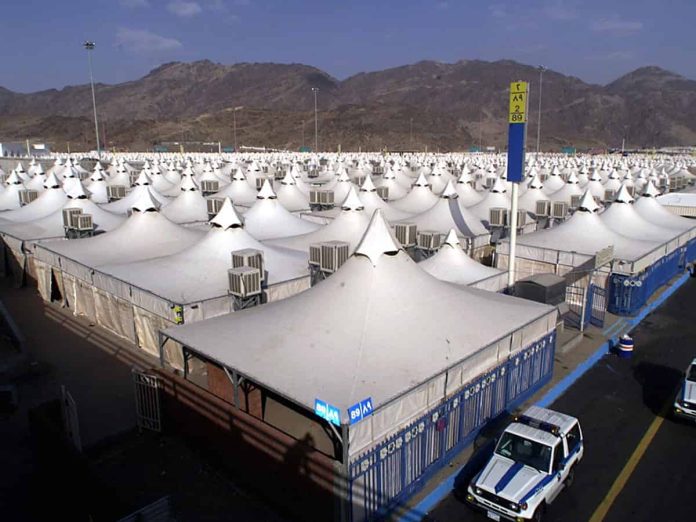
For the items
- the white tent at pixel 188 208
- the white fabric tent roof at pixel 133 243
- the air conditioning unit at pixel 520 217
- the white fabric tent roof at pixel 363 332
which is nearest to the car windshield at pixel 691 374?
the white fabric tent roof at pixel 363 332

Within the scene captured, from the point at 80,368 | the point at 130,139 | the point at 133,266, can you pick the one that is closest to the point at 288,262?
the point at 133,266

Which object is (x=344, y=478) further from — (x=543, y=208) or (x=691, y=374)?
(x=543, y=208)

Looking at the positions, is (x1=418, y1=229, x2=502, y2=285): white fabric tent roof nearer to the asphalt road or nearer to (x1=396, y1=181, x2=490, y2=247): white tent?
the asphalt road

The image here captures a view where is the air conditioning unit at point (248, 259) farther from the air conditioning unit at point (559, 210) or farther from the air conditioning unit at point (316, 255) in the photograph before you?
the air conditioning unit at point (559, 210)

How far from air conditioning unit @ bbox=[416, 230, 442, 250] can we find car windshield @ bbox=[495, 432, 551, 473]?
10.5m

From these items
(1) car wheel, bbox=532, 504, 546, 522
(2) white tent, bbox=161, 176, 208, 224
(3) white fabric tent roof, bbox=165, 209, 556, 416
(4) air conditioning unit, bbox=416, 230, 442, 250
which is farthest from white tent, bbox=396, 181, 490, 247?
(1) car wheel, bbox=532, 504, 546, 522

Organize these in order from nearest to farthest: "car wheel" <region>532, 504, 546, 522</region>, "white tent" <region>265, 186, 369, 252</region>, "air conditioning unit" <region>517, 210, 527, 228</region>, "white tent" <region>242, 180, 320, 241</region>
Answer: "car wheel" <region>532, 504, 546, 522</region>
"white tent" <region>265, 186, 369, 252</region>
"air conditioning unit" <region>517, 210, 527, 228</region>
"white tent" <region>242, 180, 320, 241</region>

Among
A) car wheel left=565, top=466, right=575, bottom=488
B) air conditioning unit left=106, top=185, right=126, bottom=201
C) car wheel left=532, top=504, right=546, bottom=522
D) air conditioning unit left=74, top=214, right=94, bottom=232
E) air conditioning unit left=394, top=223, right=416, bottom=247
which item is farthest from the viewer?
air conditioning unit left=106, top=185, right=126, bottom=201

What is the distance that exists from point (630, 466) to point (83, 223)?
67.7 ft

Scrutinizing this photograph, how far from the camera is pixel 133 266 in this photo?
1728 centimetres

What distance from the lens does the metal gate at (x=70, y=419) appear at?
10.2 metres

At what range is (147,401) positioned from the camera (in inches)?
449

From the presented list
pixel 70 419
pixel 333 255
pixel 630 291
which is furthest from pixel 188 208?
pixel 630 291

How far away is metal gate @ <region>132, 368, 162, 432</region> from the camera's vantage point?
11.3 m
